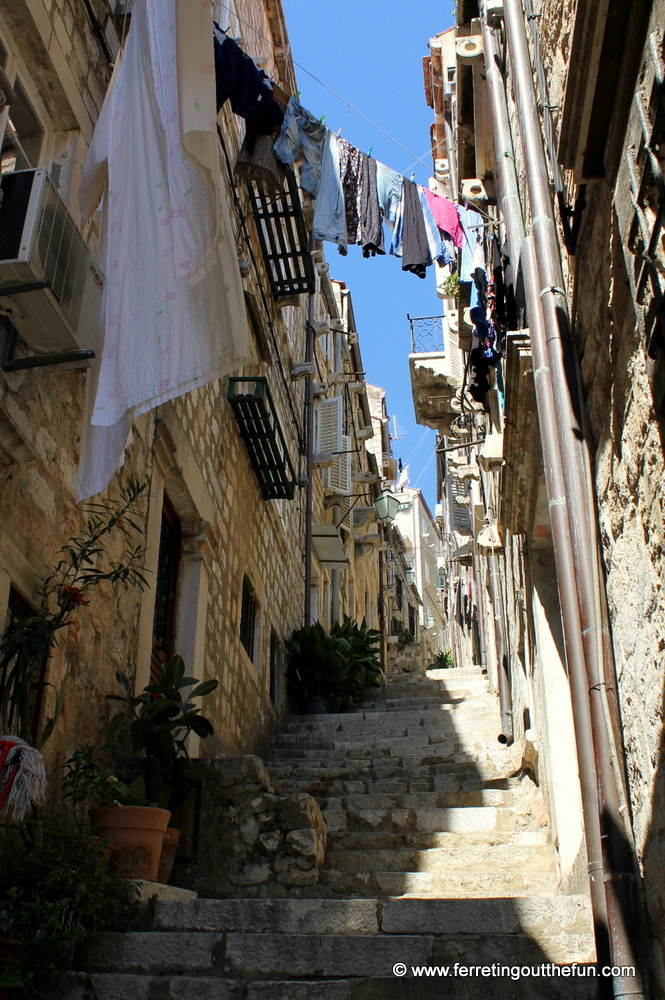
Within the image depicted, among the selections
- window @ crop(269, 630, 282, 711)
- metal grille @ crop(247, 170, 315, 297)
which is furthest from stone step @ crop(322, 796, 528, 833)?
metal grille @ crop(247, 170, 315, 297)

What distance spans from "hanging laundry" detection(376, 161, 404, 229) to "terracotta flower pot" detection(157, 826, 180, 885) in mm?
7256

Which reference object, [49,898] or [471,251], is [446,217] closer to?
[471,251]

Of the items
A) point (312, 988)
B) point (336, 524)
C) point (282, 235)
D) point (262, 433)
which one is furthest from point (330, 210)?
point (336, 524)

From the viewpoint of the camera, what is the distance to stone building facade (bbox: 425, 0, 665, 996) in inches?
105

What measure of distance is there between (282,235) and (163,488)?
5.09 metres

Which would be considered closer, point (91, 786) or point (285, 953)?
point (285, 953)

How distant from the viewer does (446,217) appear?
32.4 ft

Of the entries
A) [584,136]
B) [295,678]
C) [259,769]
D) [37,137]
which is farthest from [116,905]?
[295,678]

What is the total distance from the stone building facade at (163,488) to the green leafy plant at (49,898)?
2.09ft

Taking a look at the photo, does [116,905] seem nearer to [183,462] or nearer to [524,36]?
[183,462]

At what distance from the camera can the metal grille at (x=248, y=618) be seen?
8961 mm

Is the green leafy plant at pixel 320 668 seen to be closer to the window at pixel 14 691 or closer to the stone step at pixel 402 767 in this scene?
the stone step at pixel 402 767

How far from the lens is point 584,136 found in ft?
10.1

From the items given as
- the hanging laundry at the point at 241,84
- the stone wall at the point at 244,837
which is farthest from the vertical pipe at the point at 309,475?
the stone wall at the point at 244,837
